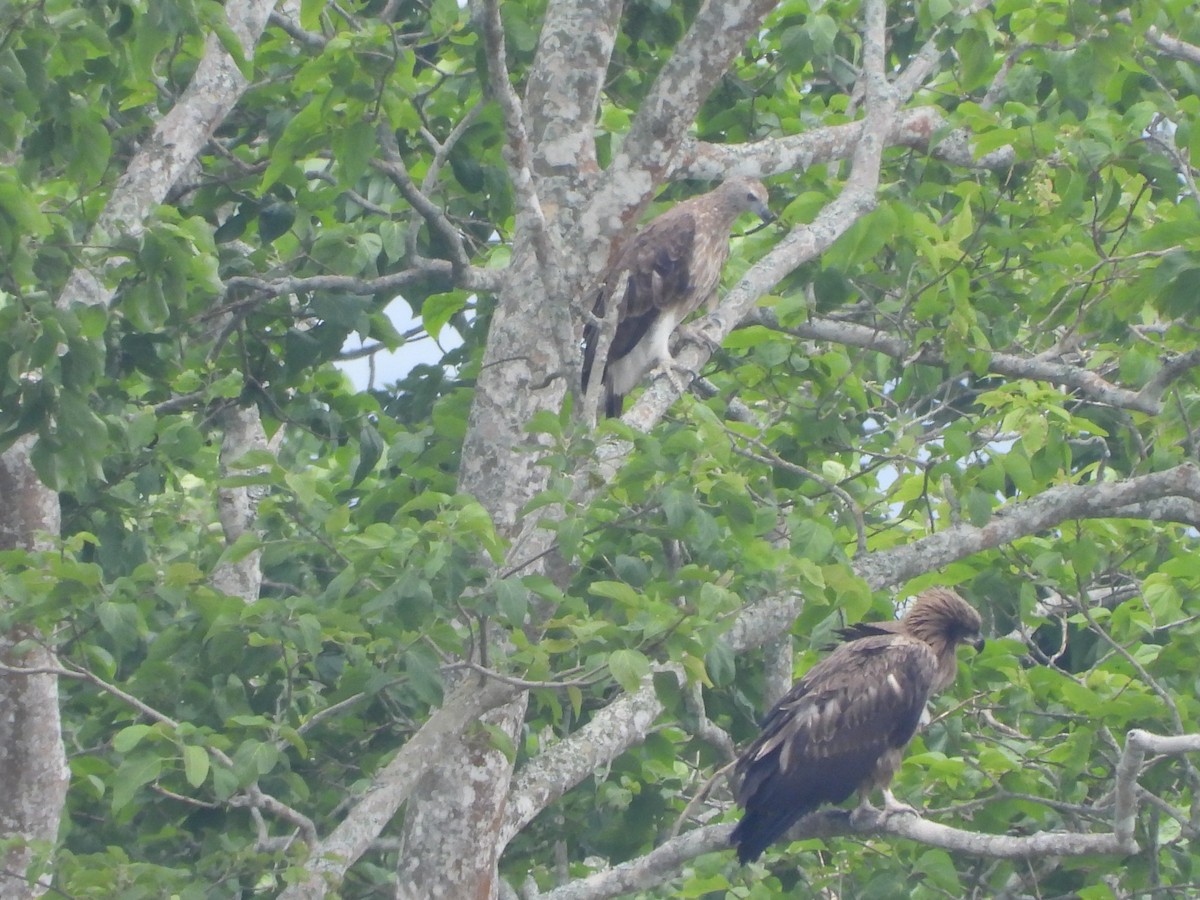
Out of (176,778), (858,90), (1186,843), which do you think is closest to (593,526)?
(176,778)

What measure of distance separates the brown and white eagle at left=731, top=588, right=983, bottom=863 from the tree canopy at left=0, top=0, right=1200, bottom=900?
0.50ft

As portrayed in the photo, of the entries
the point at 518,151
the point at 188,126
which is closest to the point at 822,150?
the point at 518,151

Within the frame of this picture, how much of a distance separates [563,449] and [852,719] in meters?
2.21

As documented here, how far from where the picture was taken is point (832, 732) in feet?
18.7

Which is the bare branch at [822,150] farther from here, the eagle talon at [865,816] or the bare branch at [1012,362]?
the eagle talon at [865,816]

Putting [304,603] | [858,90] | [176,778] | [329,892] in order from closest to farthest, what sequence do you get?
[329,892]
[304,603]
[176,778]
[858,90]

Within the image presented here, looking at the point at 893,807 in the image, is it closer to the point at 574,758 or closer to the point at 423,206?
the point at 574,758

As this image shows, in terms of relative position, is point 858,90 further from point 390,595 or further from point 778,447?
point 390,595

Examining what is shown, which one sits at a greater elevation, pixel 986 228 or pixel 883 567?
pixel 986 228

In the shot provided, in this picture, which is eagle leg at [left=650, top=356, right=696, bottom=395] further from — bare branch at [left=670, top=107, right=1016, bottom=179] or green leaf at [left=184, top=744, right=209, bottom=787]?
green leaf at [left=184, top=744, right=209, bottom=787]

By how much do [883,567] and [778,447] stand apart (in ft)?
2.49

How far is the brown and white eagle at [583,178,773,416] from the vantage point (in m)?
6.50

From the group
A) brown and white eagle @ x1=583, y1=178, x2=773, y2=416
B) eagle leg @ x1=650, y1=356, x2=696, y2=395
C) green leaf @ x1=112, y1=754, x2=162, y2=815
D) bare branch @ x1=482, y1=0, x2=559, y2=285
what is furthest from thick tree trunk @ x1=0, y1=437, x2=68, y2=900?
brown and white eagle @ x1=583, y1=178, x2=773, y2=416

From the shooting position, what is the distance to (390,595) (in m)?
3.81
